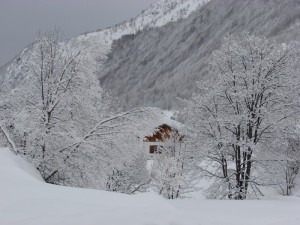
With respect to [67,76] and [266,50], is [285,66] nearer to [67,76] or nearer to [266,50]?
[266,50]

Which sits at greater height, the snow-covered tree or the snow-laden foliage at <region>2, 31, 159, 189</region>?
the snow-laden foliage at <region>2, 31, 159, 189</region>

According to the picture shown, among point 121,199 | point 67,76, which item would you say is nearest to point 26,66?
point 67,76

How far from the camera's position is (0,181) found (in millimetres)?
8031

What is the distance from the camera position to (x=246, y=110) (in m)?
18.1

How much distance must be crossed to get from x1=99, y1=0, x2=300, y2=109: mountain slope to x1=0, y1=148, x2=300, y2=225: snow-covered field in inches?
4225

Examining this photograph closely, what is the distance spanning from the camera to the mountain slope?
13288cm

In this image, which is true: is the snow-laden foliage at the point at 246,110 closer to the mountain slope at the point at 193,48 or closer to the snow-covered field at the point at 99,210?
the snow-covered field at the point at 99,210

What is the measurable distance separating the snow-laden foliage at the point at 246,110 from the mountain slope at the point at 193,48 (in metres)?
95.4

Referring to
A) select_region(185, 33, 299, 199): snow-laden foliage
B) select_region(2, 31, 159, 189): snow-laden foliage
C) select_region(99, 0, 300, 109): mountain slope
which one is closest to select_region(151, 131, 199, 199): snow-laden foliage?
select_region(185, 33, 299, 199): snow-laden foliage

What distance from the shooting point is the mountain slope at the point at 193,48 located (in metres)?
133

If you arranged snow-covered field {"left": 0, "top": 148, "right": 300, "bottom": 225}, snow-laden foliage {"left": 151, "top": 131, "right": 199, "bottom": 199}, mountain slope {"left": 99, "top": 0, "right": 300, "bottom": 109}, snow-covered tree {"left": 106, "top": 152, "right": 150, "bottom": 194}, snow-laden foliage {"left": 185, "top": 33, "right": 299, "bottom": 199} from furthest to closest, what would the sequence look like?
mountain slope {"left": 99, "top": 0, "right": 300, "bottom": 109} → snow-laden foliage {"left": 151, "top": 131, "right": 199, "bottom": 199} → snow-covered tree {"left": 106, "top": 152, "right": 150, "bottom": 194} → snow-laden foliage {"left": 185, "top": 33, "right": 299, "bottom": 199} → snow-covered field {"left": 0, "top": 148, "right": 300, "bottom": 225}

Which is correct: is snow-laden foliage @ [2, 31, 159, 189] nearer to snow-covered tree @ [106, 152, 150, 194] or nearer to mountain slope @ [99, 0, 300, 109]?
snow-covered tree @ [106, 152, 150, 194]

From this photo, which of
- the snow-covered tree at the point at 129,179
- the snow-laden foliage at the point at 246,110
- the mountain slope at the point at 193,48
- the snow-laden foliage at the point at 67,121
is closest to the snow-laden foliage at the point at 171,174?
the snow-covered tree at the point at 129,179

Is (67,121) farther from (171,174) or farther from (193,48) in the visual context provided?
(193,48)
